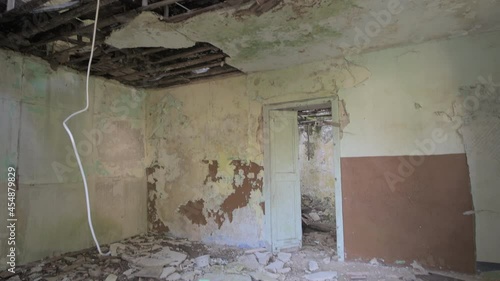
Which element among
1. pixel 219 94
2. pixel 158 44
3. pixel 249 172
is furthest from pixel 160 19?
pixel 249 172

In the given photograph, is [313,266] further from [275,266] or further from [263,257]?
[263,257]

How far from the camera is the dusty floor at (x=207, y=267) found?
329 cm

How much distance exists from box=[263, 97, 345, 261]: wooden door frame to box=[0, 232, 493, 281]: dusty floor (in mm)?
282

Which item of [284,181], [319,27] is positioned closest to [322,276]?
[284,181]

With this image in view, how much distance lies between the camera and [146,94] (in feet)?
17.6

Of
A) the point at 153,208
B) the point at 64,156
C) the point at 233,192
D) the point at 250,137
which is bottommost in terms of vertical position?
the point at 153,208

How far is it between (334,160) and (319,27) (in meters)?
1.69

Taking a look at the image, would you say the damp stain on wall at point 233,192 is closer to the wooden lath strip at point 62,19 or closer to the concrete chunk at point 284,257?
the concrete chunk at point 284,257

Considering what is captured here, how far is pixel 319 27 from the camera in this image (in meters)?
3.04

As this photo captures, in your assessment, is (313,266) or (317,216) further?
(317,216)

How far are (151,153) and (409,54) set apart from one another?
419cm

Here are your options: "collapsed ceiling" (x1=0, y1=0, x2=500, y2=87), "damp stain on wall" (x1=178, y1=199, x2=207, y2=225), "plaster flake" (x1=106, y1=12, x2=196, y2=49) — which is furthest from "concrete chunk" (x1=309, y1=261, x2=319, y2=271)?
"plaster flake" (x1=106, y1=12, x2=196, y2=49)

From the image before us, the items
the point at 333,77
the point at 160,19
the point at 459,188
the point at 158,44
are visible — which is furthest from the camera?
the point at 333,77

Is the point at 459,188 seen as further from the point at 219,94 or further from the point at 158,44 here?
the point at 158,44
